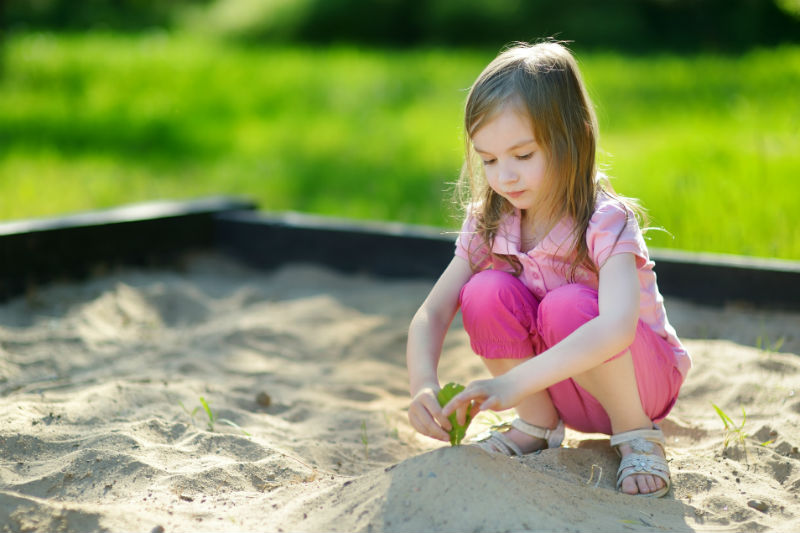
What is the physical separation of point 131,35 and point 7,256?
1050 centimetres

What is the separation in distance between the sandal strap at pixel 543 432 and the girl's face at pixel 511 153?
63 cm

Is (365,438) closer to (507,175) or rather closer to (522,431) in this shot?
(522,431)

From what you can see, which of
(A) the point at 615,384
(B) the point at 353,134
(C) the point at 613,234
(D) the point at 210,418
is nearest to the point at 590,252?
(C) the point at 613,234

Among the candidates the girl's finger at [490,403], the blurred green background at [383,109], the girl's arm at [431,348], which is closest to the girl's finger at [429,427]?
the girl's arm at [431,348]

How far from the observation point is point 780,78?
6473 mm

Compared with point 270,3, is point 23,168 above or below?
below

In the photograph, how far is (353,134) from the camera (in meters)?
6.54

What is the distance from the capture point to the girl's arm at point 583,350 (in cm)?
Result: 178

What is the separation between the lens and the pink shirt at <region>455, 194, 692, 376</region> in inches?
76.6

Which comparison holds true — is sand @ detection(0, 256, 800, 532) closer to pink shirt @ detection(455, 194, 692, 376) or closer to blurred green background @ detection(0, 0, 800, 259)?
pink shirt @ detection(455, 194, 692, 376)

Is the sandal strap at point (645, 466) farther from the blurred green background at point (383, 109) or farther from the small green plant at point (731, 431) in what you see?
the blurred green background at point (383, 109)

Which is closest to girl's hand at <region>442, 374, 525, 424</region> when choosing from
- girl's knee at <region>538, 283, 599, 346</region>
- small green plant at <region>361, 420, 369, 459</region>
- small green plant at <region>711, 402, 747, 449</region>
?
girl's knee at <region>538, 283, 599, 346</region>

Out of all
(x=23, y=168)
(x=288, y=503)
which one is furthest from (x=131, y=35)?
(x=288, y=503)

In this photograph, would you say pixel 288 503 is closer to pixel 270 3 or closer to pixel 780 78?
pixel 780 78
